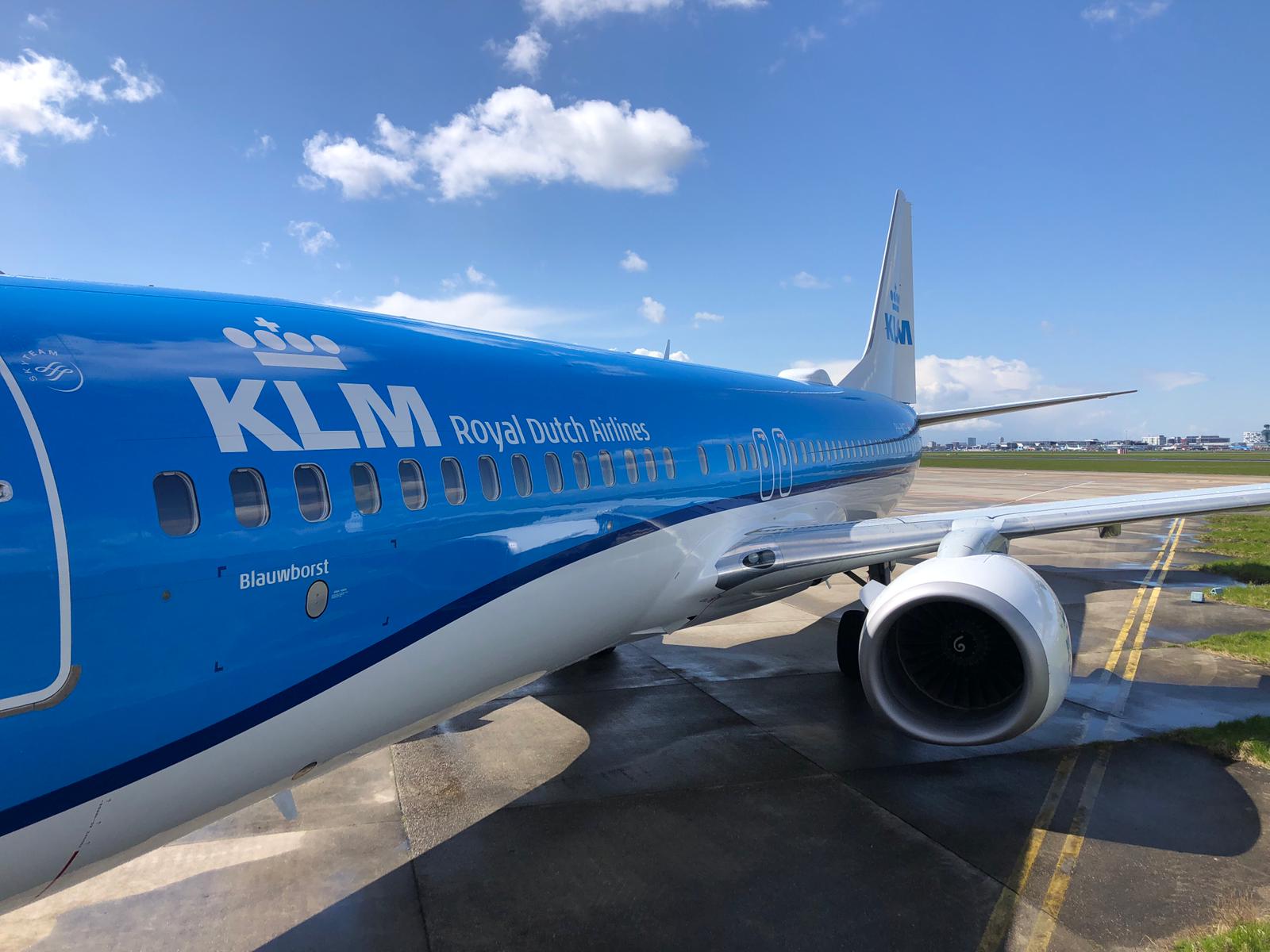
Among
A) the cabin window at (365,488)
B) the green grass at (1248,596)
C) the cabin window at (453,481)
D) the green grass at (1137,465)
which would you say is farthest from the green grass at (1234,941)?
the green grass at (1137,465)

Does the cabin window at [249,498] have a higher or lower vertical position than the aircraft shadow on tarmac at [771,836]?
higher

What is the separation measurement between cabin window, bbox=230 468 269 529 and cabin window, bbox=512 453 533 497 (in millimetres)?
2076

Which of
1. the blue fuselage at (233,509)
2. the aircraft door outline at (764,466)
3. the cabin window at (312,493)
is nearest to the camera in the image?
the blue fuselage at (233,509)

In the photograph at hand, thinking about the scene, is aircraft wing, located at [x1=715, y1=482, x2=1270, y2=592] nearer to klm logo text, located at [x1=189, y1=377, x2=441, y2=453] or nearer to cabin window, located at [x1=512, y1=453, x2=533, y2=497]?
cabin window, located at [x1=512, y1=453, x2=533, y2=497]

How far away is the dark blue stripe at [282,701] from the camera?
3.22m

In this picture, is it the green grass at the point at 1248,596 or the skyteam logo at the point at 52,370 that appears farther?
the green grass at the point at 1248,596

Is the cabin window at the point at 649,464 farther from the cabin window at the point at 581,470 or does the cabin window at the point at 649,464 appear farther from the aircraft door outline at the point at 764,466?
the aircraft door outline at the point at 764,466

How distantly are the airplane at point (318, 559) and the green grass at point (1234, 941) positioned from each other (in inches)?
66.0

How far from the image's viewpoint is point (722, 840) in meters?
6.47

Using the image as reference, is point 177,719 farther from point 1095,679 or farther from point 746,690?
point 1095,679

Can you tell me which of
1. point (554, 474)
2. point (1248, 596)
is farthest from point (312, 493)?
point (1248, 596)

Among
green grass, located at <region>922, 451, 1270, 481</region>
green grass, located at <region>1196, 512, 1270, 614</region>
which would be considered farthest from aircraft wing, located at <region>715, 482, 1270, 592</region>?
green grass, located at <region>922, 451, 1270, 481</region>

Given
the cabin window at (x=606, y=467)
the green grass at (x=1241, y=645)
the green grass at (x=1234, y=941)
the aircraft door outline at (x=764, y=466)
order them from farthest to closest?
the green grass at (x=1241, y=645) < the aircraft door outline at (x=764, y=466) < the cabin window at (x=606, y=467) < the green grass at (x=1234, y=941)

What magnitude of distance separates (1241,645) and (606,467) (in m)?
11.3
